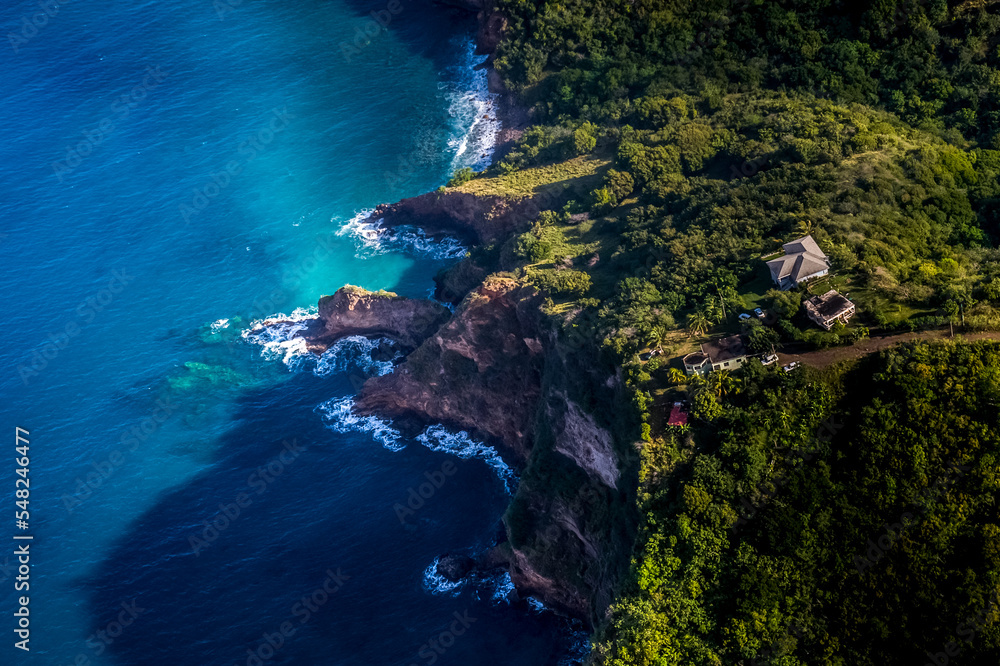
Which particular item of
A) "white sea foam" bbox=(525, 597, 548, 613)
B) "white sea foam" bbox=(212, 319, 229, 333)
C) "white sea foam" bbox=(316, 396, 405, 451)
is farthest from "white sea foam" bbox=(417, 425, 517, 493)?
"white sea foam" bbox=(212, 319, 229, 333)

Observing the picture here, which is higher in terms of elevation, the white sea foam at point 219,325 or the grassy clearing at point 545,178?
the grassy clearing at point 545,178

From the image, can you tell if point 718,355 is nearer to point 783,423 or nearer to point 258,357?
point 783,423

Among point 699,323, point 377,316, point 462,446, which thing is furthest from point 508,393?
point 699,323

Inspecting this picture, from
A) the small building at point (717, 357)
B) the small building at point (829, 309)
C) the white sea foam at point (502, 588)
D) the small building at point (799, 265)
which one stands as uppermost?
the small building at point (799, 265)

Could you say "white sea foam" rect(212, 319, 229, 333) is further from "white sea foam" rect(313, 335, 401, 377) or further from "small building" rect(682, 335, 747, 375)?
"small building" rect(682, 335, 747, 375)

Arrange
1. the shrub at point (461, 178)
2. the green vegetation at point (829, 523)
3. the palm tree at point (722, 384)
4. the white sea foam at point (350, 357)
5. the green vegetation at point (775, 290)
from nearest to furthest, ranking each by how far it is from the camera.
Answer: the green vegetation at point (829, 523)
the green vegetation at point (775, 290)
the palm tree at point (722, 384)
the white sea foam at point (350, 357)
the shrub at point (461, 178)

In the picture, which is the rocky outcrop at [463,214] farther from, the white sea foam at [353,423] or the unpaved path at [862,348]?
the unpaved path at [862,348]

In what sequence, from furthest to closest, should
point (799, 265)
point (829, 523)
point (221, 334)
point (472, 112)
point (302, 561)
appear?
point (472, 112) < point (221, 334) < point (302, 561) < point (799, 265) < point (829, 523)

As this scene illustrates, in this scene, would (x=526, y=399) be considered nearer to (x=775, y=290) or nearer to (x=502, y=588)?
(x=502, y=588)

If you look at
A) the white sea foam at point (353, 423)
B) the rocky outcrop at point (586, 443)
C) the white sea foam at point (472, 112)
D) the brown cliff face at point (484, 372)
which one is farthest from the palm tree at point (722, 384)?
the white sea foam at point (472, 112)
